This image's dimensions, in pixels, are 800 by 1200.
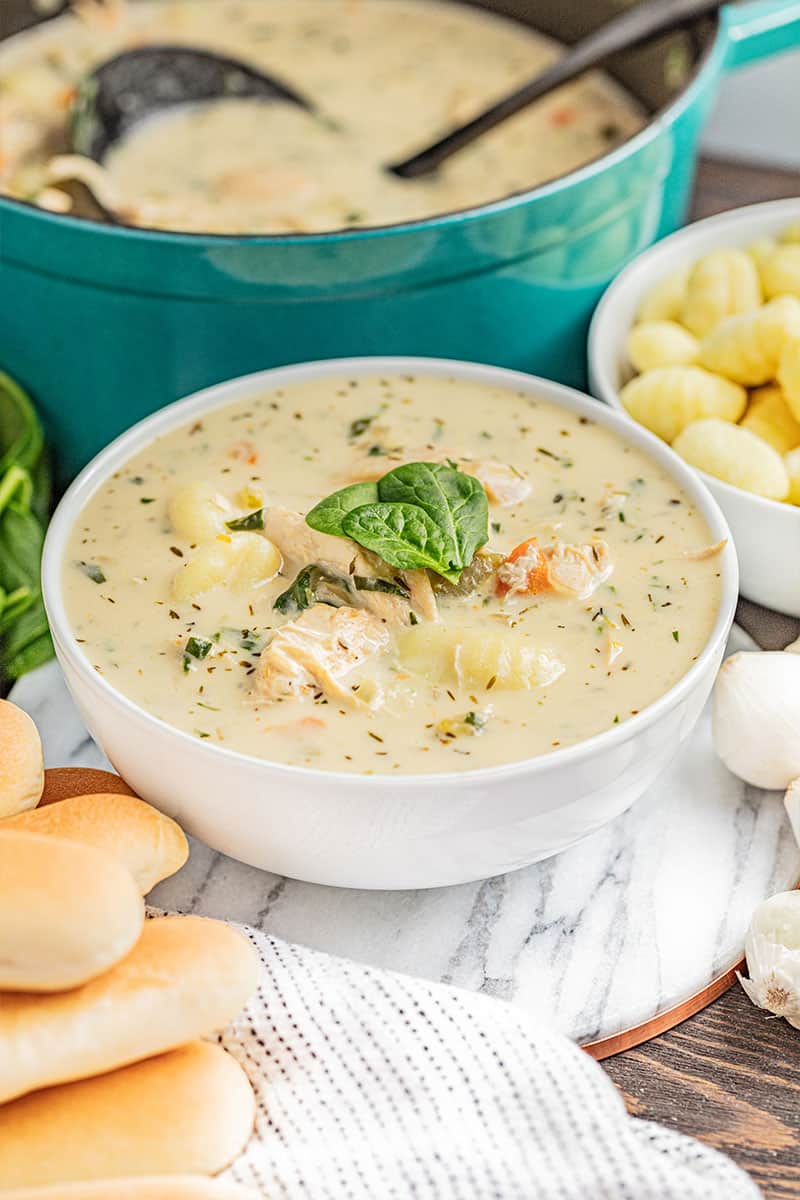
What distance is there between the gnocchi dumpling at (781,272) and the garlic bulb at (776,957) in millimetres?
778

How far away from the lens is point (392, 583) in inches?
49.8

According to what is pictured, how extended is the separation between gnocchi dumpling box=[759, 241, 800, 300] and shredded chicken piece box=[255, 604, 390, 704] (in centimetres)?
74

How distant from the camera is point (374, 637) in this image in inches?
48.3

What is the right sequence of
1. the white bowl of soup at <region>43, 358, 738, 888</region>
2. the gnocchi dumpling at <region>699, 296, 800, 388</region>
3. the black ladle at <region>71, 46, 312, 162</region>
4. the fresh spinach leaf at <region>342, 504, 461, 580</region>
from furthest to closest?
1. the black ladle at <region>71, 46, 312, 162</region>
2. the gnocchi dumpling at <region>699, 296, 800, 388</region>
3. the fresh spinach leaf at <region>342, 504, 461, 580</region>
4. the white bowl of soup at <region>43, 358, 738, 888</region>

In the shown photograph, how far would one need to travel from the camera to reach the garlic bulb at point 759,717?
4.29ft

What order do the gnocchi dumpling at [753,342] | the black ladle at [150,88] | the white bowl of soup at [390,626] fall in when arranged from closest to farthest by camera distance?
the white bowl of soup at [390,626] < the gnocchi dumpling at [753,342] < the black ladle at [150,88]

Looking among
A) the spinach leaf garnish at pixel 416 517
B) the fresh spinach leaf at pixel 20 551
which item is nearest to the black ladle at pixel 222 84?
the fresh spinach leaf at pixel 20 551

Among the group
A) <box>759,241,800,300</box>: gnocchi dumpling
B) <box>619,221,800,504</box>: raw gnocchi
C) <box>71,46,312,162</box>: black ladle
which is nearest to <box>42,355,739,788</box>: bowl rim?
<box>619,221,800,504</box>: raw gnocchi

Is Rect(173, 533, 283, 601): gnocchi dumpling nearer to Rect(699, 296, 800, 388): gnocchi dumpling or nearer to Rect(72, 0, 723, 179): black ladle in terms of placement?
Rect(699, 296, 800, 388): gnocchi dumpling

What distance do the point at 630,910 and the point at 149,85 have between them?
4.64 feet

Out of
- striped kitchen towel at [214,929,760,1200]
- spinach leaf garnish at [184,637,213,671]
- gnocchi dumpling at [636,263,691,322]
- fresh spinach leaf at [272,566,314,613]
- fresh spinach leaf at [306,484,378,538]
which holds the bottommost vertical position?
striped kitchen towel at [214,929,760,1200]

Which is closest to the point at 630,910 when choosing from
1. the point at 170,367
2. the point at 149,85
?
→ the point at 170,367

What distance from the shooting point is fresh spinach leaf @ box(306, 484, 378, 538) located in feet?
4.14

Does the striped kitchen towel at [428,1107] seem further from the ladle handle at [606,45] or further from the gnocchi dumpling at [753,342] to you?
the ladle handle at [606,45]
